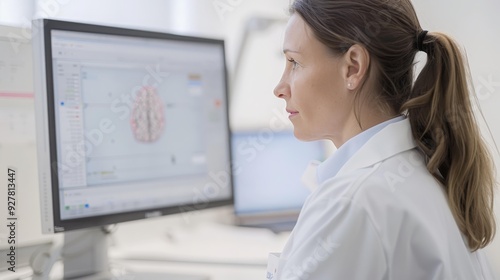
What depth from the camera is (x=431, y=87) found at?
0.96 m

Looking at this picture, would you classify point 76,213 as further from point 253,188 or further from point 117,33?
point 253,188

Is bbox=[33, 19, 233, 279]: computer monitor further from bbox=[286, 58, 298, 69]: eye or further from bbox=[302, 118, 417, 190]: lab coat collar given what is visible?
bbox=[302, 118, 417, 190]: lab coat collar

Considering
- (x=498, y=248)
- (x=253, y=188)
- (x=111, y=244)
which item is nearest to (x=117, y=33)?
(x=111, y=244)

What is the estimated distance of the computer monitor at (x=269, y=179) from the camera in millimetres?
1794

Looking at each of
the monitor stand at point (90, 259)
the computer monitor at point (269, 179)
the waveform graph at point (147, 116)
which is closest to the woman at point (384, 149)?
the waveform graph at point (147, 116)

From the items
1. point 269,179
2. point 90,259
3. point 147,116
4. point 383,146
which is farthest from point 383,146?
point 269,179

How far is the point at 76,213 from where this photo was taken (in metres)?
1.21

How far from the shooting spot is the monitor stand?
4.29 ft

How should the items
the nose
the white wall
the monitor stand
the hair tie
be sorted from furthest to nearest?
the white wall
the monitor stand
the nose
the hair tie

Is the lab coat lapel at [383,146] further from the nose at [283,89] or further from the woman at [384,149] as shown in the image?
the nose at [283,89]

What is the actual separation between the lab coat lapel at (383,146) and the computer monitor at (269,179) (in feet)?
2.90

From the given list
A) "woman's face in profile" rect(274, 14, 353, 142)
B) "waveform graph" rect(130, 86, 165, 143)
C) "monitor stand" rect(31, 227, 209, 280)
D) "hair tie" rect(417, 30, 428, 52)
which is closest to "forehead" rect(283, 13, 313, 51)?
"woman's face in profile" rect(274, 14, 353, 142)

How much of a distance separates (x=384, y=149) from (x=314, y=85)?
0.61ft

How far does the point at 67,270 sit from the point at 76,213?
A: 0.20 metres
